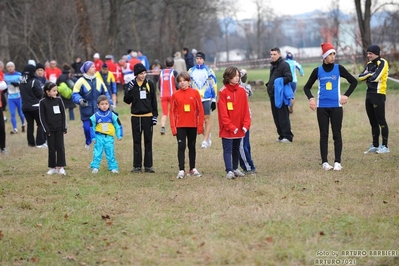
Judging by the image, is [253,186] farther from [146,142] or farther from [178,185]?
[146,142]

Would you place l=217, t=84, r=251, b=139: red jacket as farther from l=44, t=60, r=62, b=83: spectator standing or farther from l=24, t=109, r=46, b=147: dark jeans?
l=44, t=60, r=62, b=83: spectator standing

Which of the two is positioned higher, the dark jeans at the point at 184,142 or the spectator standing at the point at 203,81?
the spectator standing at the point at 203,81

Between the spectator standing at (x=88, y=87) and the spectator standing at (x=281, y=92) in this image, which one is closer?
the spectator standing at (x=88, y=87)

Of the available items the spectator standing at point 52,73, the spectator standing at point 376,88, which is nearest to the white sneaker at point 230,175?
the spectator standing at point 376,88

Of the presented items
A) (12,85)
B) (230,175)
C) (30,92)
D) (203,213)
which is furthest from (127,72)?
(203,213)

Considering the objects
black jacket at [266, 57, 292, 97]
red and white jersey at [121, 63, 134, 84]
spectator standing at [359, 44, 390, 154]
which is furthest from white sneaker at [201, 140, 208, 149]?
red and white jersey at [121, 63, 134, 84]

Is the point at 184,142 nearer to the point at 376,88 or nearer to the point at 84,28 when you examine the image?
the point at 376,88

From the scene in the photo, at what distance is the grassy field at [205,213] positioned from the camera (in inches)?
294

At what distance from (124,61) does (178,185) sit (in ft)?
62.6

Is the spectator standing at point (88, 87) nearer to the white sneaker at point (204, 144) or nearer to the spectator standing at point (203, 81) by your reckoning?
the spectator standing at point (203, 81)

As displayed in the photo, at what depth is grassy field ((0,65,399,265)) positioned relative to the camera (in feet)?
24.5

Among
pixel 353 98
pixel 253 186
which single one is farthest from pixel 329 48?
pixel 353 98

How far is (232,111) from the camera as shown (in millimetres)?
11336

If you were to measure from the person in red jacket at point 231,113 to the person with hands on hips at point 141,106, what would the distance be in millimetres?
1722
